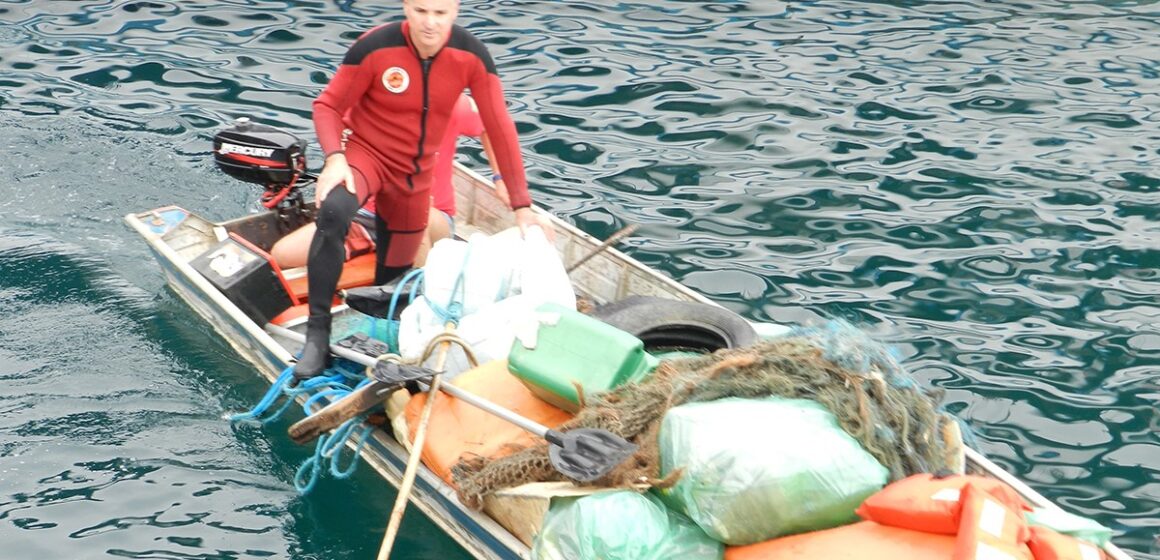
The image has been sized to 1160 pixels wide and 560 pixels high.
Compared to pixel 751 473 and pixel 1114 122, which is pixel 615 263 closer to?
pixel 751 473

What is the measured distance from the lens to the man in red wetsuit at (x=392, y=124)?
661cm

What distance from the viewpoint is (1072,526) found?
462 cm

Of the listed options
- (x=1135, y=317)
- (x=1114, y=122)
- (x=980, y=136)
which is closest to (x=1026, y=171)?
(x=980, y=136)

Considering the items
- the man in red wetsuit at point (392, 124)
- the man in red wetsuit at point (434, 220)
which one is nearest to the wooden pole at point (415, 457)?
the man in red wetsuit at point (392, 124)

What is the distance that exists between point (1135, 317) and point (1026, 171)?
2.50 metres

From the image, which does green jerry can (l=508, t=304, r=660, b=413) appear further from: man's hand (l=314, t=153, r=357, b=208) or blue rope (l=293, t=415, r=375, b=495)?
man's hand (l=314, t=153, r=357, b=208)

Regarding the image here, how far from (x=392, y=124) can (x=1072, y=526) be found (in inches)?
167

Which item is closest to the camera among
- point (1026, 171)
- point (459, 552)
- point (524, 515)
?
point (524, 515)

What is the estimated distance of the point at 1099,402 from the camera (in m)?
7.32

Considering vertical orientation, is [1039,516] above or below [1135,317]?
above

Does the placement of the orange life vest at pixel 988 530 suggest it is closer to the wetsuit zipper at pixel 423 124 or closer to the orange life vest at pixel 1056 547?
the orange life vest at pixel 1056 547

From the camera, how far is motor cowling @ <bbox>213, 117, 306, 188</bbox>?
8180 mm

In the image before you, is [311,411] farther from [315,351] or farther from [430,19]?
[430,19]

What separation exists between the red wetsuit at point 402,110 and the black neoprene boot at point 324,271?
12.2 inches
